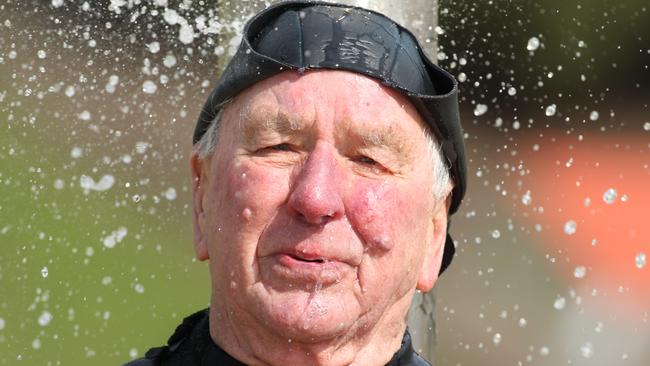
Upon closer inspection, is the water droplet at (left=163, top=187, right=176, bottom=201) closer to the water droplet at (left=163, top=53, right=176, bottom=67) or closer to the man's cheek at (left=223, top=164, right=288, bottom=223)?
the water droplet at (left=163, top=53, right=176, bottom=67)

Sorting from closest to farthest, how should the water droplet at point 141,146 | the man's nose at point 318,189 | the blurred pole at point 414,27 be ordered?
the man's nose at point 318,189, the blurred pole at point 414,27, the water droplet at point 141,146

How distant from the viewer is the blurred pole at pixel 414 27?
13.5 ft

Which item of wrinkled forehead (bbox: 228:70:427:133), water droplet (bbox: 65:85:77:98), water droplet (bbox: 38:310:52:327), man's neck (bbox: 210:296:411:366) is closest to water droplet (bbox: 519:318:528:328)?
water droplet (bbox: 38:310:52:327)

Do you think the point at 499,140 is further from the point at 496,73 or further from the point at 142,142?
the point at 142,142

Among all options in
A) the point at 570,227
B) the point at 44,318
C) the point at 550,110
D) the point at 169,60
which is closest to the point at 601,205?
the point at 570,227

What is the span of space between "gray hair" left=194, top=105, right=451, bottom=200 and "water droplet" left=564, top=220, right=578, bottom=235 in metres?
4.37

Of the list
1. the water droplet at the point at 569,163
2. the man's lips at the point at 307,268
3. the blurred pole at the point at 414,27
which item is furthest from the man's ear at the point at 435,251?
the water droplet at the point at 569,163

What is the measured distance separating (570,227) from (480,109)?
90cm

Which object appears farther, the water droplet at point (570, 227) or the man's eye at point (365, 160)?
the water droplet at point (570, 227)

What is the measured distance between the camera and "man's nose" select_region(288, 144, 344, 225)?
9.39 ft

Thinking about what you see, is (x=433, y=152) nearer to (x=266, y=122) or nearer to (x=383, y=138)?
(x=383, y=138)

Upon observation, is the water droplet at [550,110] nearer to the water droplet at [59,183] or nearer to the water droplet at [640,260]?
the water droplet at [640,260]

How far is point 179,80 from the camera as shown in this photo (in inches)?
230

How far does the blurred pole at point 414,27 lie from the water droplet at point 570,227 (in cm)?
325
